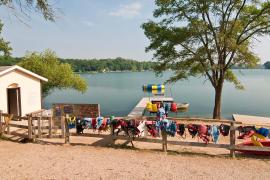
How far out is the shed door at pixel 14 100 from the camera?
70.8 ft

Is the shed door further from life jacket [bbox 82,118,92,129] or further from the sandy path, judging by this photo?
life jacket [bbox 82,118,92,129]

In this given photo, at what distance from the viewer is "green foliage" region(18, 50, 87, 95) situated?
4094 cm

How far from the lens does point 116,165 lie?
10.1 m

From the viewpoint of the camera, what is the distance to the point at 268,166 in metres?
9.99

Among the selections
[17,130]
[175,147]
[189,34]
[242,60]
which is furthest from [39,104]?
[242,60]

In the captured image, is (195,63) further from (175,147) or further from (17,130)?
(17,130)

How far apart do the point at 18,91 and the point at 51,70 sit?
19945 millimetres

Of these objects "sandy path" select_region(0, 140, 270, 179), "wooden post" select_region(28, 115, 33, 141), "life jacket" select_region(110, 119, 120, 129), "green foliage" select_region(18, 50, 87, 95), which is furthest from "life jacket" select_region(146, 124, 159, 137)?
"green foliage" select_region(18, 50, 87, 95)

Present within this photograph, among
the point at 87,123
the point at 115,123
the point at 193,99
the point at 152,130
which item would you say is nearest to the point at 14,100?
the point at 87,123

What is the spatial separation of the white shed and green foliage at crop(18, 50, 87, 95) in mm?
17603

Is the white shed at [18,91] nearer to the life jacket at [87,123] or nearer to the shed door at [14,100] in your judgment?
the shed door at [14,100]

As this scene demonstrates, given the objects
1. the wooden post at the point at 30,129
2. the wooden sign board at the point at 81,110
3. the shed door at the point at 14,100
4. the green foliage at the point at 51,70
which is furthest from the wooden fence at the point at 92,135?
the green foliage at the point at 51,70

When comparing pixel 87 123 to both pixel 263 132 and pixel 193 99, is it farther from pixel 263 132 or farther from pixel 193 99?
pixel 193 99

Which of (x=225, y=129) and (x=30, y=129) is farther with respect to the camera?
(x=30, y=129)
